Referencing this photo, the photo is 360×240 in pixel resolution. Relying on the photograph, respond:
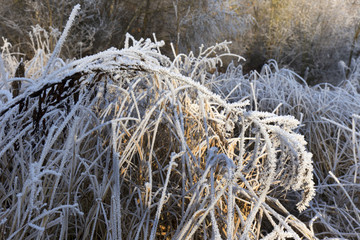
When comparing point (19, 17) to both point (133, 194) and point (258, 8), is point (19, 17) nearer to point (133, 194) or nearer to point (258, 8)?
point (258, 8)

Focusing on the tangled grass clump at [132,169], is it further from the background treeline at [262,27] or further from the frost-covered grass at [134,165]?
the background treeline at [262,27]

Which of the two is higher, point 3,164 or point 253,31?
point 3,164

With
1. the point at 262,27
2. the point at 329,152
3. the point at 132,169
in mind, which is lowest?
the point at 262,27

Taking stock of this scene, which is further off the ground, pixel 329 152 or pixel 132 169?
pixel 132 169

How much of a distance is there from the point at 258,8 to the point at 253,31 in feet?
1.41

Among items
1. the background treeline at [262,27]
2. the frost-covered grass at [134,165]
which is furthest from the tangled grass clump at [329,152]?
the background treeline at [262,27]

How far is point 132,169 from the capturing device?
0.87m

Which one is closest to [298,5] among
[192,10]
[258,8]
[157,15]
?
[258,8]

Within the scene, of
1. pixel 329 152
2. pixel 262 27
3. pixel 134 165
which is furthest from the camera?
pixel 262 27

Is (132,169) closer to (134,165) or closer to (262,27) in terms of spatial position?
(134,165)

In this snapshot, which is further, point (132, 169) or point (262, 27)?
point (262, 27)

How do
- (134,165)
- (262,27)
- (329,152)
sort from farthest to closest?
1. (262,27)
2. (329,152)
3. (134,165)

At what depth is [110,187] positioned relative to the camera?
2.45ft

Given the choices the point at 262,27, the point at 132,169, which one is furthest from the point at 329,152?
the point at 262,27
